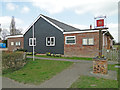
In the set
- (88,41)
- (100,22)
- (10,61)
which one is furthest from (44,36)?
(100,22)

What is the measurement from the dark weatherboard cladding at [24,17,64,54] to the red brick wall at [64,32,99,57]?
4.14 feet

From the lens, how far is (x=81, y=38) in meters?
13.3

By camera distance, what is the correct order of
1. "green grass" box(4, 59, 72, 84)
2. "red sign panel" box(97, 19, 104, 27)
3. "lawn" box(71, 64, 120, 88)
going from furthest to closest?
1. "red sign panel" box(97, 19, 104, 27)
2. "green grass" box(4, 59, 72, 84)
3. "lawn" box(71, 64, 120, 88)

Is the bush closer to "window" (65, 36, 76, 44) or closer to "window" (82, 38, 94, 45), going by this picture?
"window" (65, 36, 76, 44)

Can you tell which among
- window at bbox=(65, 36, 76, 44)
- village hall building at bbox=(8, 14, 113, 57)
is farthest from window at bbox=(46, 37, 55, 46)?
window at bbox=(65, 36, 76, 44)

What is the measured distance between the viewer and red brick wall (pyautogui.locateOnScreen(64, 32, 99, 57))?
12.4 metres

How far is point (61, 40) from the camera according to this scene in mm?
14859

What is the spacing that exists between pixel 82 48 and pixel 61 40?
372cm

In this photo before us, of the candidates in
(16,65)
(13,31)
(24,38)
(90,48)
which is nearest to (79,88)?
(16,65)

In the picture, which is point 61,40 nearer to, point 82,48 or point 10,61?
point 82,48

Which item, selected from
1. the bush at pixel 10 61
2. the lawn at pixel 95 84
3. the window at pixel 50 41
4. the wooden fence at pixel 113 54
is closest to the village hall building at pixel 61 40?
the window at pixel 50 41

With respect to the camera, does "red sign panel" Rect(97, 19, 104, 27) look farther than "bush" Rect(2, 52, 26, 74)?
Yes

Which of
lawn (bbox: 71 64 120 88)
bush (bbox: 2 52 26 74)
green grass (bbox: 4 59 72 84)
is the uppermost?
bush (bbox: 2 52 26 74)

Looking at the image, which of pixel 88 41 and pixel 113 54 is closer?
pixel 113 54
